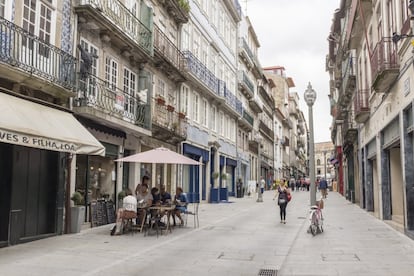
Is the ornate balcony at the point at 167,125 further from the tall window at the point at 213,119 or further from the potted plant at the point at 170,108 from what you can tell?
the tall window at the point at 213,119

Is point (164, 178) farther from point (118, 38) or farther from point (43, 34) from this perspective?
point (43, 34)

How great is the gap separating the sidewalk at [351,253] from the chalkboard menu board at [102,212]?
20.3 ft

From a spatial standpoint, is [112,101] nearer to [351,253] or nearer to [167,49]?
[167,49]

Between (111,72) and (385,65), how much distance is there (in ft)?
29.6

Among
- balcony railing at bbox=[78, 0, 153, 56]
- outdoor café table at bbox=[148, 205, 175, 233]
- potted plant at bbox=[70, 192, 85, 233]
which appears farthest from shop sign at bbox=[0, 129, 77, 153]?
balcony railing at bbox=[78, 0, 153, 56]

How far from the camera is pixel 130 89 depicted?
18.4 m

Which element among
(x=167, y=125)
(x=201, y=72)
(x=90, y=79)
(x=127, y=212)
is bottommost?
(x=127, y=212)

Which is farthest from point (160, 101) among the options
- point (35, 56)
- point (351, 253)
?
point (351, 253)

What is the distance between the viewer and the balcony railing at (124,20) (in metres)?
15.2

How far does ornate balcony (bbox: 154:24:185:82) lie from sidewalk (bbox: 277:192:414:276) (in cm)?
1006

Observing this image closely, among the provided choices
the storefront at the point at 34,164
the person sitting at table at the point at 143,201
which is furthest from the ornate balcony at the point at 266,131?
the storefront at the point at 34,164

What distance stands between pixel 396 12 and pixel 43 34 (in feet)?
31.5

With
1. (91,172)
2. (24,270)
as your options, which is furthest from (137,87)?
(24,270)

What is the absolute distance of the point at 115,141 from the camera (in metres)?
16.9
